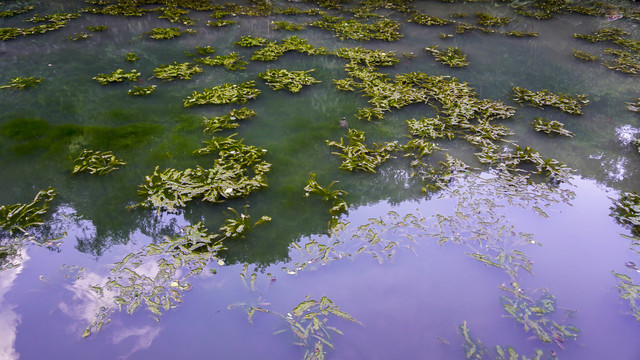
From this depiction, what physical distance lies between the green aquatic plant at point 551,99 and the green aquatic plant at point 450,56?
4.87 ft

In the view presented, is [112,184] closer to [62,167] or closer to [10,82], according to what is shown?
[62,167]

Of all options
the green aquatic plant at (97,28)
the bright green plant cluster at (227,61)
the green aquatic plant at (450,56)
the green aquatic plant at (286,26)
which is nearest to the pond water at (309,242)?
the bright green plant cluster at (227,61)

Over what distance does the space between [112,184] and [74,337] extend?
212cm

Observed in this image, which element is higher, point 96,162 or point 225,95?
point 225,95

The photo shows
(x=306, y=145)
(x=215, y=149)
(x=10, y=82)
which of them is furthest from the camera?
(x=10, y=82)

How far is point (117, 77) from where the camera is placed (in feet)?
22.3

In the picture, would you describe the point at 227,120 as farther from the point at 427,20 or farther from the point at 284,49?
the point at 427,20

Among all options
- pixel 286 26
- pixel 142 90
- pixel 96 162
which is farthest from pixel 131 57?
pixel 286 26

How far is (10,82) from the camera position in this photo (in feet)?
21.6

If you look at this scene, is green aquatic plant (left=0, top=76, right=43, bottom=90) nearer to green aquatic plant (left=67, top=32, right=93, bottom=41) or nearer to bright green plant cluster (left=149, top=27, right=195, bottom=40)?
green aquatic plant (left=67, top=32, right=93, bottom=41)

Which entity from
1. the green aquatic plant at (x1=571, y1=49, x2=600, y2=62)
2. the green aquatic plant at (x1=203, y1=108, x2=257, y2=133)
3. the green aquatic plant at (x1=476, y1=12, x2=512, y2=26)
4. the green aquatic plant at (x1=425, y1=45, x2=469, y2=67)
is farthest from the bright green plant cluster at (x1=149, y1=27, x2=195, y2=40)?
the green aquatic plant at (x1=571, y1=49, x2=600, y2=62)

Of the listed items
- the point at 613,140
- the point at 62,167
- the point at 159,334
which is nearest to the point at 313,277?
the point at 159,334

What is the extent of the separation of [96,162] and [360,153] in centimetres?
366

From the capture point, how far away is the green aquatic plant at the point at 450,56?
7953 mm
